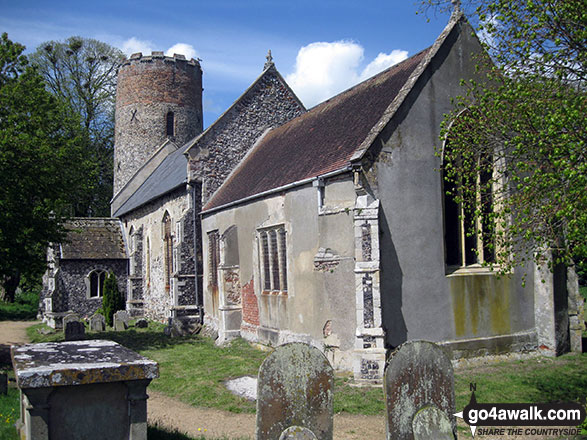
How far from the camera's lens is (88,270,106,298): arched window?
30547 millimetres

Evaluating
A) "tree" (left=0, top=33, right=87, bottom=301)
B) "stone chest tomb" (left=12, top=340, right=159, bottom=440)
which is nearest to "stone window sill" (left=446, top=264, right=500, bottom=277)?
"stone chest tomb" (left=12, top=340, right=159, bottom=440)

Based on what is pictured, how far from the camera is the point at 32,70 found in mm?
17094

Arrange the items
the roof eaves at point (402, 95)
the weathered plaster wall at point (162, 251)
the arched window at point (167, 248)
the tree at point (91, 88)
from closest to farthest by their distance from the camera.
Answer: the roof eaves at point (402, 95) < the weathered plaster wall at point (162, 251) < the arched window at point (167, 248) < the tree at point (91, 88)

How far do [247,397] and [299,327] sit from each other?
12.3 ft

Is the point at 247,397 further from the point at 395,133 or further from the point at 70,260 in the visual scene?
the point at 70,260

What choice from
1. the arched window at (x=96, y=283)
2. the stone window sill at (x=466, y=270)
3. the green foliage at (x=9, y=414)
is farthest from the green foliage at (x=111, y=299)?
the stone window sill at (x=466, y=270)

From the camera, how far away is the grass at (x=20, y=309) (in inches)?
1282

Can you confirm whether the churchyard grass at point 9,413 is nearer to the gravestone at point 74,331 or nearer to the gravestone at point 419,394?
the gravestone at point 74,331

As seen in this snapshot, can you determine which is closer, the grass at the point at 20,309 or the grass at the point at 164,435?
the grass at the point at 164,435

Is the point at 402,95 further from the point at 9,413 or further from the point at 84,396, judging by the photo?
the point at 9,413

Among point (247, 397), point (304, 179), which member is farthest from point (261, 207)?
point (247, 397)

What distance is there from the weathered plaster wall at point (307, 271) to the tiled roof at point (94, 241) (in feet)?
49.9

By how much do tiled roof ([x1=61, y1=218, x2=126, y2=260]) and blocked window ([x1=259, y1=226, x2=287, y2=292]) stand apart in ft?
53.3

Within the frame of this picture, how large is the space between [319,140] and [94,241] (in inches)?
787
